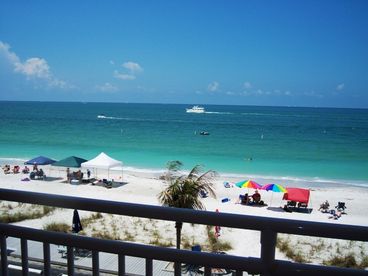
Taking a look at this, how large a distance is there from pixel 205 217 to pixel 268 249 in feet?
0.87

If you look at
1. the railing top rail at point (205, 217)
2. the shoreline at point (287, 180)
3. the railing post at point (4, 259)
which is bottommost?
the shoreline at point (287, 180)

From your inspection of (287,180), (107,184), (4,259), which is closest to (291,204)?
(287,180)

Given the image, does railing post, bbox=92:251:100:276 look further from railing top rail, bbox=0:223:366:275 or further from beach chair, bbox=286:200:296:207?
beach chair, bbox=286:200:296:207

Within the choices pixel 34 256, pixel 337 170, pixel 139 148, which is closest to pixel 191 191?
pixel 34 256

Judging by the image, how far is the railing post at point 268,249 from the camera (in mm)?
1366

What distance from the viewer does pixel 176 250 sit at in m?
1.49

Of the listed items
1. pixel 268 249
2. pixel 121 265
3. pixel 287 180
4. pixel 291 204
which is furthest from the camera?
pixel 287 180

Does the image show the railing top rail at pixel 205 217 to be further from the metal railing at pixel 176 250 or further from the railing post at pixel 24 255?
the railing post at pixel 24 255

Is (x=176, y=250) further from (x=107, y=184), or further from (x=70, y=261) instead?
(x=107, y=184)

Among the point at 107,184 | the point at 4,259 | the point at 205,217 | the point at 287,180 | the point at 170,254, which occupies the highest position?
the point at 205,217

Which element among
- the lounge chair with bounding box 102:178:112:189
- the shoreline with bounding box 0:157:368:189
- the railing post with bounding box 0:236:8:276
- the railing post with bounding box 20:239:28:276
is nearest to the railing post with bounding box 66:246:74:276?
the railing post with bounding box 20:239:28:276

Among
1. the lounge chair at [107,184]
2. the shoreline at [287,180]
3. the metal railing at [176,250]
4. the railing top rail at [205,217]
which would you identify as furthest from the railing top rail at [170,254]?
the shoreline at [287,180]

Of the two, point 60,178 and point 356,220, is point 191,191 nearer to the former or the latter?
point 356,220

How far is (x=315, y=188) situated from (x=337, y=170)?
9.31m
